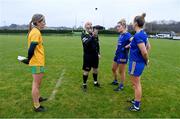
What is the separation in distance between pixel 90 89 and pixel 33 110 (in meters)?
2.12

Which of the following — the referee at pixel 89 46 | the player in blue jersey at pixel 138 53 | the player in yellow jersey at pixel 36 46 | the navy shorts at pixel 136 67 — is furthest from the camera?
the referee at pixel 89 46

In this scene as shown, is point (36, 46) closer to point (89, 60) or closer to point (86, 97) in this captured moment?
point (86, 97)

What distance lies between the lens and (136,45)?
195 inches

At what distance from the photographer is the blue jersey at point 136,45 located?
15.8ft

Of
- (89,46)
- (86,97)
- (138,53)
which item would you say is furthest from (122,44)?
(86,97)

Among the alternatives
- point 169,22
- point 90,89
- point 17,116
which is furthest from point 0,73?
point 169,22

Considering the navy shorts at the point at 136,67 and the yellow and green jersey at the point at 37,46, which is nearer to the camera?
the yellow and green jersey at the point at 37,46

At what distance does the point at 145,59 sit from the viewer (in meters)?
4.97

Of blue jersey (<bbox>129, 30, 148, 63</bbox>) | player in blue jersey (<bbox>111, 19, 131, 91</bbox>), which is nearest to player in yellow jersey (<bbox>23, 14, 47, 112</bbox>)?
blue jersey (<bbox>129, 30, 148, 63</bbox>)

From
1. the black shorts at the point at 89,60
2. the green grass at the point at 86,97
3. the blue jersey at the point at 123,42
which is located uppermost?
the blue jersey at the point at 123,42

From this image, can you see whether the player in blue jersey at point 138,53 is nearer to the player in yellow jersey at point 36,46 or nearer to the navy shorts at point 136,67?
the navy shorts at point 136,67

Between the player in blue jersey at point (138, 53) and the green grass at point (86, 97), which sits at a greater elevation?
the player in blue jersey at point (138, 53)

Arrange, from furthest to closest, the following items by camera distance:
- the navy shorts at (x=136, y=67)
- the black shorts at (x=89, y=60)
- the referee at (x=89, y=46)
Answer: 1. the black shorts at (x=89, y=60)
2. the referee at (x=89, y=46)
3. the navy shorts at (x=136, y=67)

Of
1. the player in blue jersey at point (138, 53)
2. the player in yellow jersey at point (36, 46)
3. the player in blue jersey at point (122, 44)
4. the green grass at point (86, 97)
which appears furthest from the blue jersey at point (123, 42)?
the player in yellow jersey at point (36, 46)
